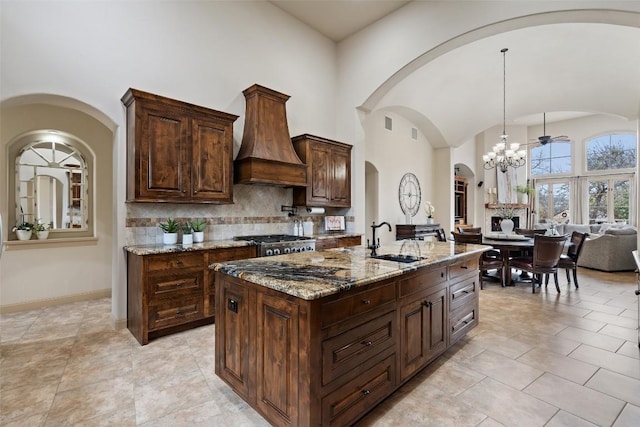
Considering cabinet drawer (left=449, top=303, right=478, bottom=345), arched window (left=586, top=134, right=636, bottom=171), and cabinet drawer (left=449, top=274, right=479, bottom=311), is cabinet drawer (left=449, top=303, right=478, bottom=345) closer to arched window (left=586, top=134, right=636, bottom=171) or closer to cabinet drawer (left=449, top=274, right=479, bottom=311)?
cabinet drawer (left=449, top=274, right=479, bottom=311)

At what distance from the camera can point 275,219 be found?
486 centimetres

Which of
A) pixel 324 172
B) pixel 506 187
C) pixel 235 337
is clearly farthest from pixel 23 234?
pixel 506 187

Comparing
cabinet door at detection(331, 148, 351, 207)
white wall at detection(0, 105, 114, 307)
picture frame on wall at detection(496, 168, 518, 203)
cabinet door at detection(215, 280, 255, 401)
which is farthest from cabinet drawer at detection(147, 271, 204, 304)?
picture frame on wall at detection(496, 168, 518, 203)

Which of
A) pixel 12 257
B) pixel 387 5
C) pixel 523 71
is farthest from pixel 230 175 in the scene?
pixel 523 71

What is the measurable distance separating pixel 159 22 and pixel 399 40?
10.7ft

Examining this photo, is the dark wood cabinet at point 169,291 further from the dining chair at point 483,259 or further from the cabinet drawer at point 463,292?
the dining chair at point 483,259

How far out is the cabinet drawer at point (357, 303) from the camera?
1593mm

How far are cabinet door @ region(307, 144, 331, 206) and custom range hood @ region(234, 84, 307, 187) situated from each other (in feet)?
0.83

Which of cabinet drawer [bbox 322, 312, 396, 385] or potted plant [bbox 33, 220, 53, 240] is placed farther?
potted plant [bbox 33, 220, 53, 240]

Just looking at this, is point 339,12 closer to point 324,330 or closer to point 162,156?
point 162,156

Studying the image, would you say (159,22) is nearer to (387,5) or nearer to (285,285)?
(387,5)

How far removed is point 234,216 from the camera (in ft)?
14.4

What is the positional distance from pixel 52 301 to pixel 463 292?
5241mm

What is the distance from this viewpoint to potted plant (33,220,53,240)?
14.2 feet
